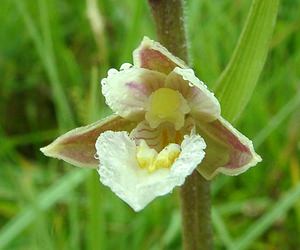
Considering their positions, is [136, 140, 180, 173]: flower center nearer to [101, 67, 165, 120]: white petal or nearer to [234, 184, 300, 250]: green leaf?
[101, 67, 165, 120]: white petal

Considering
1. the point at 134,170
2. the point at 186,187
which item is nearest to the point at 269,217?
the point at 186,187

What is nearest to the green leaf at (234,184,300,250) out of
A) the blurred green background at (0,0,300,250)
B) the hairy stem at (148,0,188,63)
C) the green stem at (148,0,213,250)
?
the blurred green background at (0,0,300,250)

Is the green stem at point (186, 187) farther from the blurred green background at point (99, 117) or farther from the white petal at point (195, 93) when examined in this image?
the blurred green background at point (99, 117)

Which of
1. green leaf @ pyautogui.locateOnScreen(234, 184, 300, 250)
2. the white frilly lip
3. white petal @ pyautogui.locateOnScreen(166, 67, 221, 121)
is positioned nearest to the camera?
the white frilly lip

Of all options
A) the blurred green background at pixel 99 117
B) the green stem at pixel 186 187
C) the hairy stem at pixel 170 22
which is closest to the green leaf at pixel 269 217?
the blurred green background at pixel 99 117

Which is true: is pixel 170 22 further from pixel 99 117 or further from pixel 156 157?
pixel 99 117

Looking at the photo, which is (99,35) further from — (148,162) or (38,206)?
(148,162)
